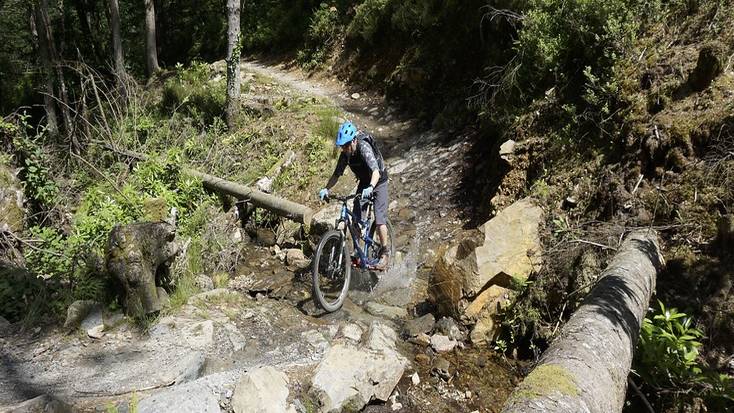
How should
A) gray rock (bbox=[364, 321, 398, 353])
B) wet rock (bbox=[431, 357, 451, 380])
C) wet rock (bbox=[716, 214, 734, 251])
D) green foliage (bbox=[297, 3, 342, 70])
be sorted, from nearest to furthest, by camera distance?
1. wet rock (bbox=[716, 214, 734, 251])
2. wet rock (bbox=[431, 357, 451, 380])
3. gray rock (bbox=[364, 321, 398, 353])
4. green foliage (bbox=[297, 3, 342, 70])

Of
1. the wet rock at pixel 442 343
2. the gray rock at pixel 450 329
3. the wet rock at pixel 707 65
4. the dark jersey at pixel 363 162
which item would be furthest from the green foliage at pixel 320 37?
the wet rock at pixel 442 343

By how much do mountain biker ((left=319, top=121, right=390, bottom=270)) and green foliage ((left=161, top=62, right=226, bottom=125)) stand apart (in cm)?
750

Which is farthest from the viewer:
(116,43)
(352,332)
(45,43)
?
(116,43)

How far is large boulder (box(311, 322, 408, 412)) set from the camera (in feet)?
15.7

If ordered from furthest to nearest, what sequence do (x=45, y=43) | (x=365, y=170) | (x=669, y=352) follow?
(x=45, y=43)
(x=365, y=170)
(x=669, y=352)

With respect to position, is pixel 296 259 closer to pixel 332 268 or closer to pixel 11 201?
pixel 332 268

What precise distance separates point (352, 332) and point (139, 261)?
8.70 ft

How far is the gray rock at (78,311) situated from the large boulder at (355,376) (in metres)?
2.90

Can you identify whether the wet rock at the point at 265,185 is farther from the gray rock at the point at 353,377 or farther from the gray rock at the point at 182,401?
the gray rock at the point at 182,401

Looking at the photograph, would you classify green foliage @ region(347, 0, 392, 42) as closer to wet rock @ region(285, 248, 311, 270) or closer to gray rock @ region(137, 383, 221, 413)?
wet rock @ region(285, 248, 311, 270)

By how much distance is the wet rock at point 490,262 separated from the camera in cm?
609

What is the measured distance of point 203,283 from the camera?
7180 millimetres

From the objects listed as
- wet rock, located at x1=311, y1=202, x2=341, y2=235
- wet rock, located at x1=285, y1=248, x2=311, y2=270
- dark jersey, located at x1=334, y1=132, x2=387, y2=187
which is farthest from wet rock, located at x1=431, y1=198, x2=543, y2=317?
wet rock, located at x1=285, y1=248, x2=311, y2=270

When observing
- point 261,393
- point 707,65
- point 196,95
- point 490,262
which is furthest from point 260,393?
point 196,95
